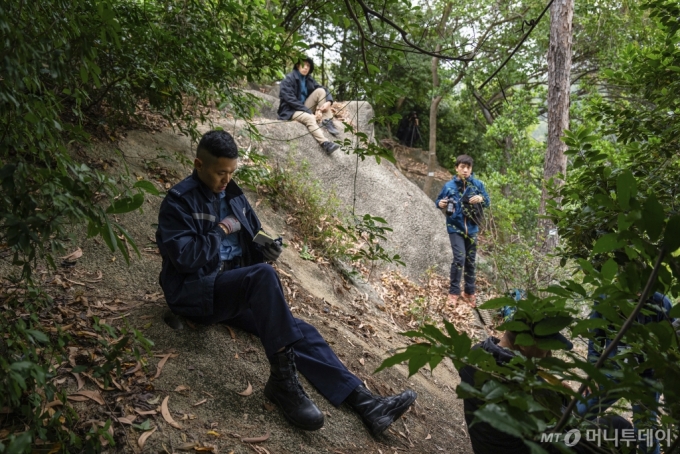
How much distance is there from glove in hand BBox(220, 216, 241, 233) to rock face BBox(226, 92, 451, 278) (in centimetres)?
542

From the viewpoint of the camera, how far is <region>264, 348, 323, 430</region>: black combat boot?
10.8 feet

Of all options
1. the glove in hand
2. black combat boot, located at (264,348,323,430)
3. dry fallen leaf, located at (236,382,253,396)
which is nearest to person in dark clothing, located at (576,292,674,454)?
black combat boot, located at (264,348,323,430)

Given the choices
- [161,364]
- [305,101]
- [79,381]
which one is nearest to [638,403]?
[161,364]

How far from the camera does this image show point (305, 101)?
413 inches

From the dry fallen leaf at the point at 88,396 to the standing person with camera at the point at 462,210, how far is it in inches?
244

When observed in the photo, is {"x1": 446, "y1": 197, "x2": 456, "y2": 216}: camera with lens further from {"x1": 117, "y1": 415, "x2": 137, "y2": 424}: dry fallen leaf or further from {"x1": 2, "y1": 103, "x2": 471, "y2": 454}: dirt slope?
{"x1": 117, "y1": 415, "x2": 137, "y2": 424}: dry fallen leaf

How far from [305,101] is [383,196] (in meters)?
2.43

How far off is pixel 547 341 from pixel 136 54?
467cm

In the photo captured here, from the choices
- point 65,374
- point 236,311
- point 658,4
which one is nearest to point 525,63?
point 658,4

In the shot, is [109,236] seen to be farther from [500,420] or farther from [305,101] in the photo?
[305,101]

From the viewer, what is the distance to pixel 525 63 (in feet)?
47.5

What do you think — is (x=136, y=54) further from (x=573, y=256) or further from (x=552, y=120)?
(x=552, y=120)

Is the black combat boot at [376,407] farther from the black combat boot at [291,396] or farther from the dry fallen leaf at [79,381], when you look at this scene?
the dry fallen leaf at [79,381]

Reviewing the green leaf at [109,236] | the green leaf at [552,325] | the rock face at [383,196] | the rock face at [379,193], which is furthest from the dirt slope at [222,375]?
the rock face at [383,196]
